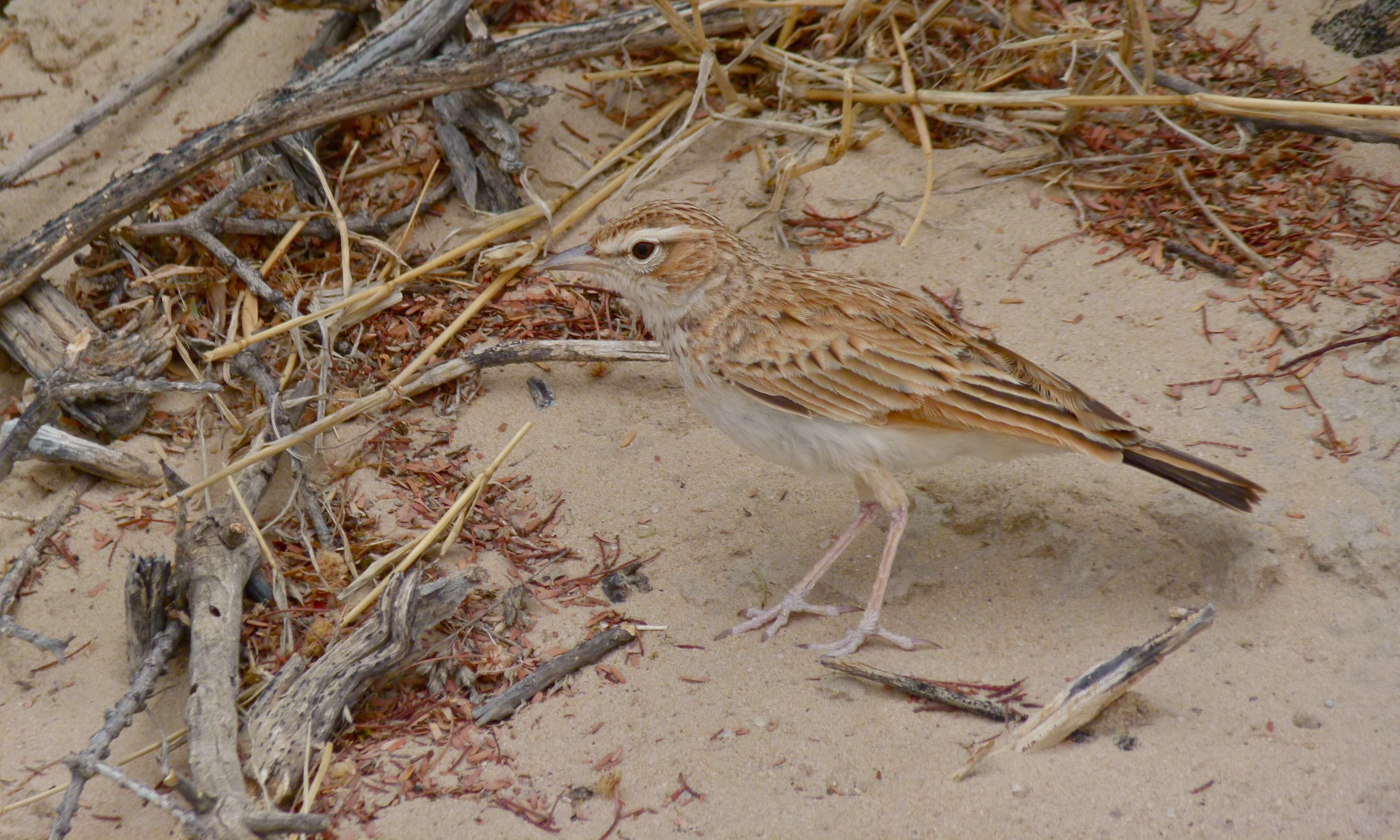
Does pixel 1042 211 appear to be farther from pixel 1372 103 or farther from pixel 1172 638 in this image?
pixel 1172 638

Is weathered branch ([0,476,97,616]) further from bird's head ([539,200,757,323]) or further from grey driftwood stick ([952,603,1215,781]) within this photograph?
grey driftwood stick ([952,603,1215,781])

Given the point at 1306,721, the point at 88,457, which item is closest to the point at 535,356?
the point at 88,457

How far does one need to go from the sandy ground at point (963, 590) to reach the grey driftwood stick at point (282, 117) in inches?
33.0

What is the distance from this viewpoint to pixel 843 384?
415cm

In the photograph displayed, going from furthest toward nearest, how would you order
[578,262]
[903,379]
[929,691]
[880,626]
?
[578,262]
[880,626]
[903,379]
[929,691]

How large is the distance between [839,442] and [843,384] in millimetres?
223

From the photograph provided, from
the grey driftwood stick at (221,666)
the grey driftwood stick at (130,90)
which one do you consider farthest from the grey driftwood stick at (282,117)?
the grey driftwood stick at (221,666)

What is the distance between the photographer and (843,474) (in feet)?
14.2

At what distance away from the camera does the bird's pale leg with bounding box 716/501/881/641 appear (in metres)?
4.39

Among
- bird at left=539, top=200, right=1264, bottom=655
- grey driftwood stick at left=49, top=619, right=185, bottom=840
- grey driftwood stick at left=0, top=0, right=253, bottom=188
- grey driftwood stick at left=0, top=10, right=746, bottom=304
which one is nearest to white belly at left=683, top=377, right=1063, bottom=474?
bird at left=539, top=200, right=1264, bottom=655

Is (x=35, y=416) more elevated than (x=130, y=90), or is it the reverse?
(x=130, y=90)

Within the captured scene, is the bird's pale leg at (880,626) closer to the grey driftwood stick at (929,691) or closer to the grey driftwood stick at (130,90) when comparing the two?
the grey driftwood stick at (929,691)

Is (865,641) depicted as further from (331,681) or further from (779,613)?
(331,681)

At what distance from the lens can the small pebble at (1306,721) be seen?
3512 millimetres
